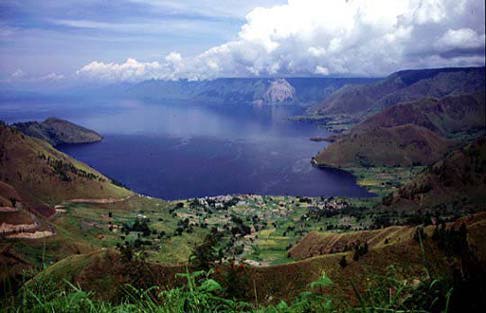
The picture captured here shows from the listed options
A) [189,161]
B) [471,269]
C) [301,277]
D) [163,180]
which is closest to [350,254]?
[301,277]

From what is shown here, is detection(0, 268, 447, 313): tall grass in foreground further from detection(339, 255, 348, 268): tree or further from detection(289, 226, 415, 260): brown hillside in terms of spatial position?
detection(289, 226, 415, 260): brown hillside

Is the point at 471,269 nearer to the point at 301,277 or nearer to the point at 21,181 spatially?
the point at 301,277

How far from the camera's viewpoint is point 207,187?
463ft

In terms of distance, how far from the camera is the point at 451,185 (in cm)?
10981

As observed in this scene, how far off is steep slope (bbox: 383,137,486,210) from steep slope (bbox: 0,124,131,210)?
76.8 metres

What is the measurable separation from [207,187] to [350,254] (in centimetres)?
10888

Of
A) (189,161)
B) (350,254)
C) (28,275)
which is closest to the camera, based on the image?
(28,275)

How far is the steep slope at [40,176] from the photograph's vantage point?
9581cm

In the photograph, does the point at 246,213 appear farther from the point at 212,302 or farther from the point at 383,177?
the point at 212,302

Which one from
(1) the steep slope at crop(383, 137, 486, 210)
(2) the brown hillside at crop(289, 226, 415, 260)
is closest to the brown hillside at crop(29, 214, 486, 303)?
(2) the brown hillside at crop(289, 226, 415, 260)

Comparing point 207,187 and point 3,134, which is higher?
point 3,134

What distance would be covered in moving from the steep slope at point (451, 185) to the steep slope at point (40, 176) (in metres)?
76.8

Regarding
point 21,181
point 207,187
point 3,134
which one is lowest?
point 207,187

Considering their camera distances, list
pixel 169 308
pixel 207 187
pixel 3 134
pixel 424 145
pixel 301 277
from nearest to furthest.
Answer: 1. pixel 169 308
2. pixel 301 277
3. pixel 3 134
4. pixel 207 187
5. pixel 424 145
